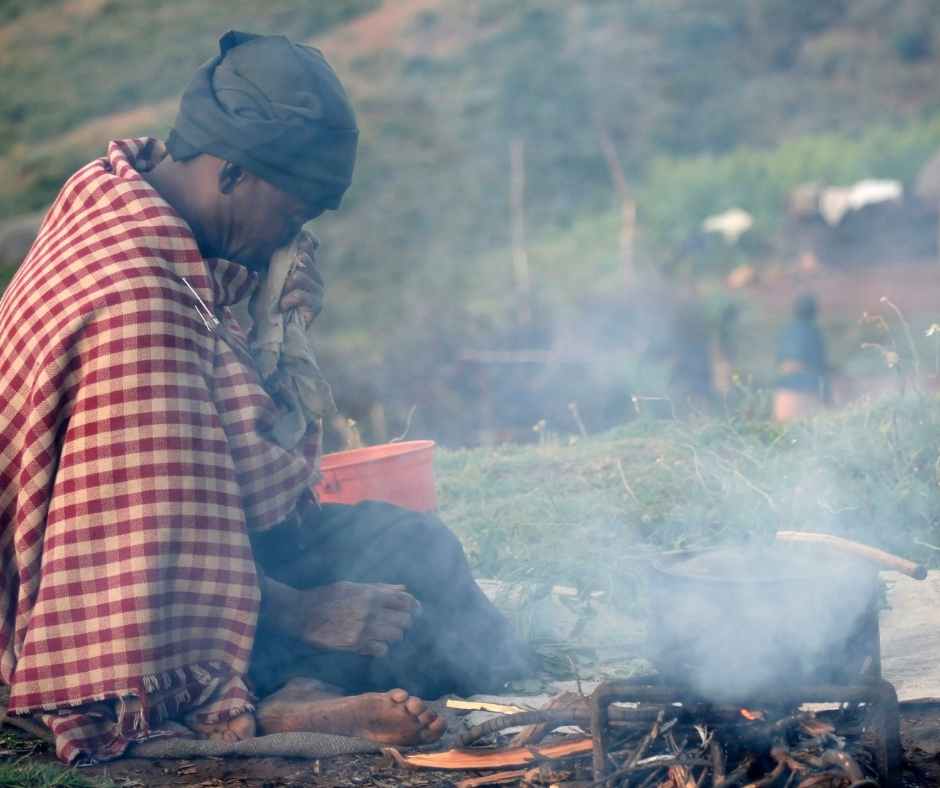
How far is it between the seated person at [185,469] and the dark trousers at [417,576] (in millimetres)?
12

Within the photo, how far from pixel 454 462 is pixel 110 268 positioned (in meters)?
3.75

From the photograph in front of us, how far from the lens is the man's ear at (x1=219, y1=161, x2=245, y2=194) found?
10.8 ft

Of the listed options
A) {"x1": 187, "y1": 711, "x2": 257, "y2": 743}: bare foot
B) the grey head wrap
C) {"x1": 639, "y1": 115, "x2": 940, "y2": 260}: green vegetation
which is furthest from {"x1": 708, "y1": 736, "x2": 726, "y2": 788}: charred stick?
{"x1": 639, "y1": 115, "x2": 940, "y2": 260}: green vegetation

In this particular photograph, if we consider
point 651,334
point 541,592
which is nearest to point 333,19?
point 651,334

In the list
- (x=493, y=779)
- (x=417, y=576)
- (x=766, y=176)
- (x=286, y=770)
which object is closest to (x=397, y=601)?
(x=417, y=576)

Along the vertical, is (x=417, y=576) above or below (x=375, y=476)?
above

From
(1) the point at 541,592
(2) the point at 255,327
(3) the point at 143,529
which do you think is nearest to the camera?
(3) the point at 143,529

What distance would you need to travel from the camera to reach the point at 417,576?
142 inches

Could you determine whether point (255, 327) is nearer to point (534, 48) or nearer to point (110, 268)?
point (110, 268)

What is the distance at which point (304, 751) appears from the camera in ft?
9.96

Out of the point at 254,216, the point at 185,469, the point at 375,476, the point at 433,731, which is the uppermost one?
the point at 254,216

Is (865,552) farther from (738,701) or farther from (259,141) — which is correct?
(259,141)

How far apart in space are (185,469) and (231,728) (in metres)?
0.67

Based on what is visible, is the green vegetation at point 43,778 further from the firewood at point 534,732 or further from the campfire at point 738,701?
the firewood at point 534,732
